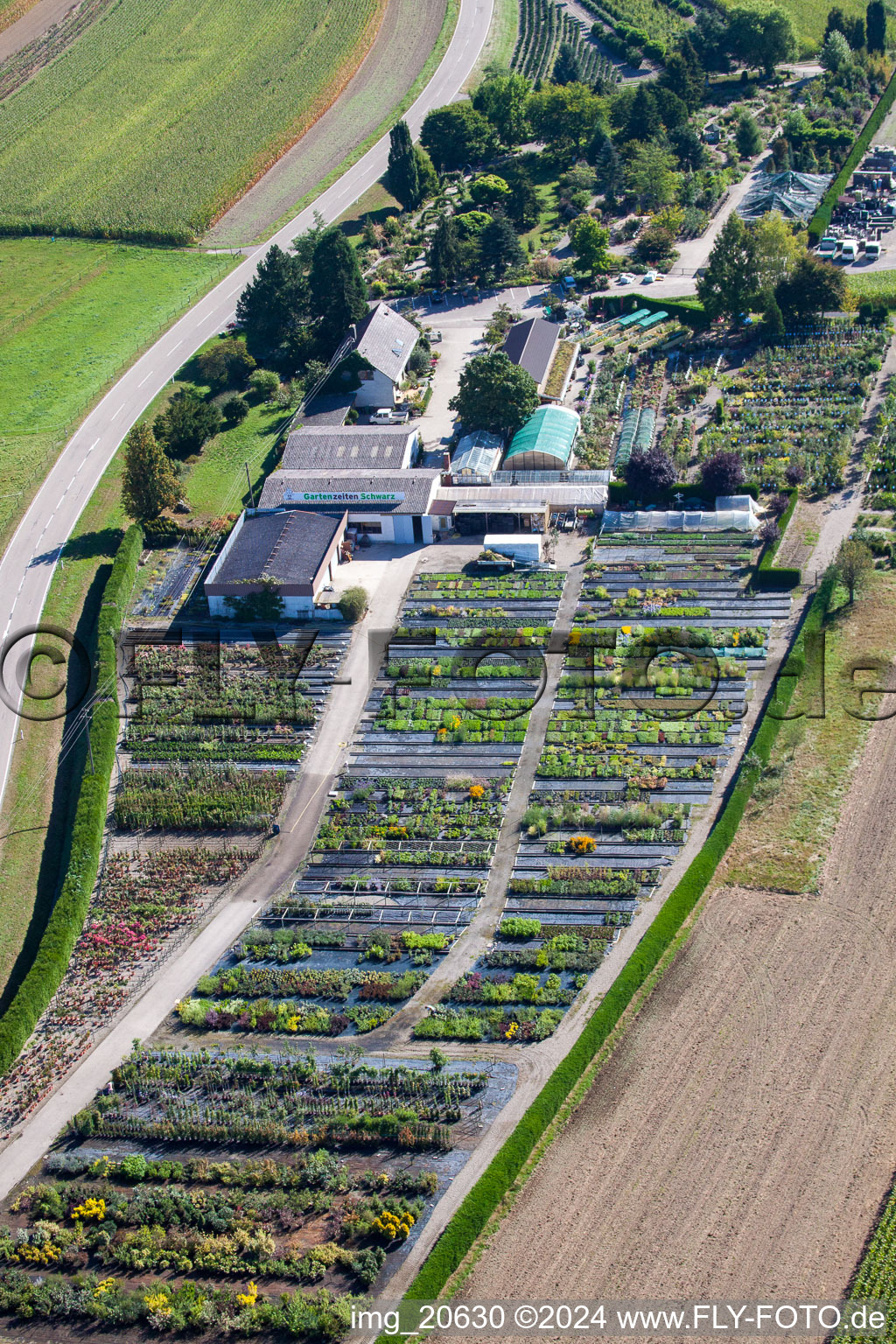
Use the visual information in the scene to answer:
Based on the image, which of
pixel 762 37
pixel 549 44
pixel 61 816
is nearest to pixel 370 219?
pixel 549 44

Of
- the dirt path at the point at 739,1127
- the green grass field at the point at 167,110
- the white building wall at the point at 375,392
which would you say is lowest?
the dirt path at the point at 739,1127

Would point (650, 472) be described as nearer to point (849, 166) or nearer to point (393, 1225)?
point (393, 1225)

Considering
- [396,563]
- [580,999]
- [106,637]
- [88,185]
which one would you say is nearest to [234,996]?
[580,999]

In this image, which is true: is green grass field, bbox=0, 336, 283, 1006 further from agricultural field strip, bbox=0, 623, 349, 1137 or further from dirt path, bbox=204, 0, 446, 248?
dirt path, bbox=204, 0, 446, 248

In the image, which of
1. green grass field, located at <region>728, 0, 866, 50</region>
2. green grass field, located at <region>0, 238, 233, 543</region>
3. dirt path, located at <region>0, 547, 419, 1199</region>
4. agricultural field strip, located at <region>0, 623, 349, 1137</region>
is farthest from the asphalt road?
green grass field, located at <region>728, 0, 866, 50</region>

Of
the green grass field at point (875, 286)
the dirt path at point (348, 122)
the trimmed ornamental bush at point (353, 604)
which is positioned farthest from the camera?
the dirt path at point (348, 122)

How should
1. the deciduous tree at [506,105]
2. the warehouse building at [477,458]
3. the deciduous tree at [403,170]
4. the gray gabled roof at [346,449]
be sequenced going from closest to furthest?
the warehouse building at [477,458] < the gray gabled roof at [346,449] < the deciduous tree at [403,170] < the deciduous tree at [506,105]

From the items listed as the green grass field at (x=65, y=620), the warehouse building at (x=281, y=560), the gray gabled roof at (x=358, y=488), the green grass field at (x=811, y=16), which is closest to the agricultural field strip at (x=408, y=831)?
the warehouse building at (x=281, y=560)

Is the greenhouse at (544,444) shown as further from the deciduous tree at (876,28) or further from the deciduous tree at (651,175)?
the deciduous tree at (876,28)
